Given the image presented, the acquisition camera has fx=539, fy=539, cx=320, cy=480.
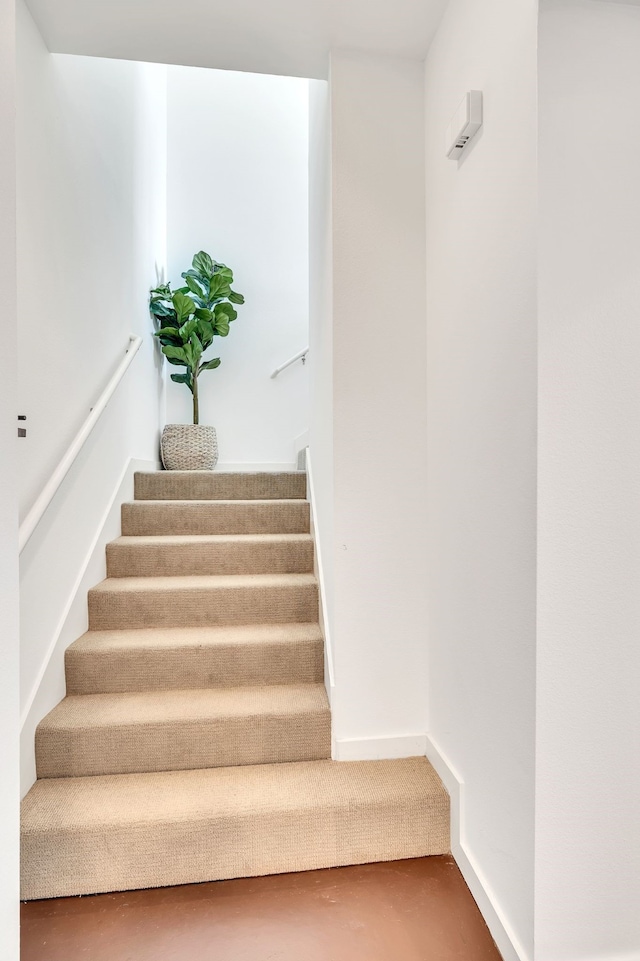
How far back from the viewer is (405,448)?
184 centimetres

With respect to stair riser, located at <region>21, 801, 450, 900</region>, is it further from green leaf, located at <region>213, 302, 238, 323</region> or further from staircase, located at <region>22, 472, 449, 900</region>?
green leaf, located at <region>213, 302, 238, 323</region>

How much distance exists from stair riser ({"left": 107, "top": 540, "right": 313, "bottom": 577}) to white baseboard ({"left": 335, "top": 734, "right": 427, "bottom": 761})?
84 centimetres

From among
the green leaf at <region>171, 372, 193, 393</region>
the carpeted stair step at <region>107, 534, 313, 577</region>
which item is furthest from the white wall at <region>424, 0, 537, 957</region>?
the green leaf at <region>171, 372, 193, 393</region>

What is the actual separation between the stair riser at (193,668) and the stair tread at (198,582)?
30 cm

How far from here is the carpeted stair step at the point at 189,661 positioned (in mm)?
1943

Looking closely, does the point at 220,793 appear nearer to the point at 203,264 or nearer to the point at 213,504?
the point at 213,504

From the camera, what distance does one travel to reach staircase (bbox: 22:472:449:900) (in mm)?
1471

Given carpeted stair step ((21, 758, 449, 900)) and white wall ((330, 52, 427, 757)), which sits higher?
white wall ((330, 52, 427, 757))

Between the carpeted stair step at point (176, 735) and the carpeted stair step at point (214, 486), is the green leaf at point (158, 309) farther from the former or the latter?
the carpeted stair step at point (176, 735)

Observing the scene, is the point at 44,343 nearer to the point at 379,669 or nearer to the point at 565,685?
the point at 379,669

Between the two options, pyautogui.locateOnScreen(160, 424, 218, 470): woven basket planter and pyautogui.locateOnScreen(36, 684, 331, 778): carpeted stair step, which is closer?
pyautogui.locateOnScreen(36, 684, 331, 778): carpeted stair step

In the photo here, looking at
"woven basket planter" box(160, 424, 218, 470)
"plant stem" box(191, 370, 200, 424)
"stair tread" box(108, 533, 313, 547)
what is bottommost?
"stair tread" box(108, 533, 313, 547)

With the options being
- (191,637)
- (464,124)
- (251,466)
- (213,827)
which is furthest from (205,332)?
(213,827)

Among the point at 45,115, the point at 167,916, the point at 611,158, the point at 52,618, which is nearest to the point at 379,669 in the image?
the point at 167,916
